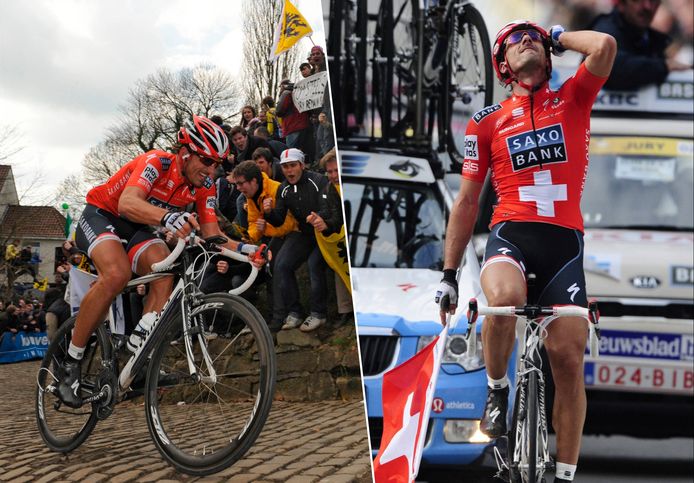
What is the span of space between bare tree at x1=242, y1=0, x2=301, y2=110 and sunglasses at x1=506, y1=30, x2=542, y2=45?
2.17 ft

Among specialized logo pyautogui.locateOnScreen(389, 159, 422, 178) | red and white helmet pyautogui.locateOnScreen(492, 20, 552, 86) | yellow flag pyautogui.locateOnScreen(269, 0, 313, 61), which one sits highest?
yellow flag pyautogui.locateOnScreen(269, 0, 313, 61)

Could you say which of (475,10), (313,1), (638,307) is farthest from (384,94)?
(638,307)

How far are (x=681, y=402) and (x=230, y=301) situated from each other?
2.41m

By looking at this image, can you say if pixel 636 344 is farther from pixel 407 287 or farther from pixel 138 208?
pixel 138 208

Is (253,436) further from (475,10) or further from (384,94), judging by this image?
(475,10)

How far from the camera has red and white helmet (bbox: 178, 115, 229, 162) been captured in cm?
207

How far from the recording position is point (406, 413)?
2430 mm

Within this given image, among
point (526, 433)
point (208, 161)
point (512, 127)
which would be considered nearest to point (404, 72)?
point (512, 127)

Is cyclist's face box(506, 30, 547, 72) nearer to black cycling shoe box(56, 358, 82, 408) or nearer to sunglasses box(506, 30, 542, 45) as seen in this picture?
sunglasses box(506, 30, 542, 45)

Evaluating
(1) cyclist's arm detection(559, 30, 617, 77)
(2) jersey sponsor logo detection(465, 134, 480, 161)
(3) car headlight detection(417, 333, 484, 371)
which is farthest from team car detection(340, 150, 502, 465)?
(1) cyclist's arm detection(559, 30, 617, 77)

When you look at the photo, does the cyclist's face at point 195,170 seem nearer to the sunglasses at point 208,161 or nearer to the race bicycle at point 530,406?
the sunglasses at point 208,161

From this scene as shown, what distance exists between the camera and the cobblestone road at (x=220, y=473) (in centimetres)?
199

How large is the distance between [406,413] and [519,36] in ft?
3.92

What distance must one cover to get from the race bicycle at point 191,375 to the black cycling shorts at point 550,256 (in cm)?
69
